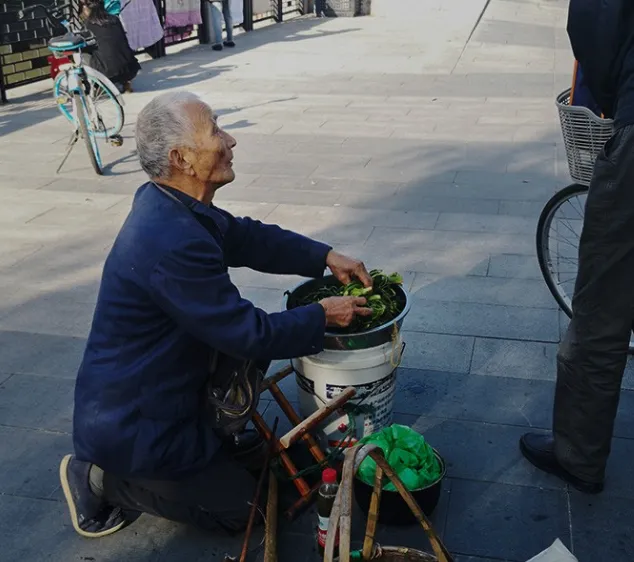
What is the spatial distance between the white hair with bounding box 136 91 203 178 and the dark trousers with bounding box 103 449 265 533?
1.06 meters

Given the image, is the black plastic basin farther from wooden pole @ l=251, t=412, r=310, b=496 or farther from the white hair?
the white hair

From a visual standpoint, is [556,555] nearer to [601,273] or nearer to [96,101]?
[601,273]

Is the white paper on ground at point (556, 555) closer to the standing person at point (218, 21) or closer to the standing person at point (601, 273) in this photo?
the standing person at point (601, 273)

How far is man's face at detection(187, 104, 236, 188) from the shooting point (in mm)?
2404

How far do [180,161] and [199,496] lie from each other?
113 centimetres

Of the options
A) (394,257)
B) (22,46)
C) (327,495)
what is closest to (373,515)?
(327,495)

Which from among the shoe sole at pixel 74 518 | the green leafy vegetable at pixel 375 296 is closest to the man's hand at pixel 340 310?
the green leafy vegetable at pixel 375 296

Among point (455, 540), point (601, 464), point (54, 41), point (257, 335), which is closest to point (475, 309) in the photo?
point (601, 464)

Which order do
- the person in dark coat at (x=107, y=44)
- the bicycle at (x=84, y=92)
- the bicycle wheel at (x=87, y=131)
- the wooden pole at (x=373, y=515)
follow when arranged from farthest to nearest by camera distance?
the person in dark coat at (x=107, y=44)
the bicycle at (x=84, y=92)
the bicycle wheel at (x=87, y=131)
the wooden pole at (x=373, y=515)

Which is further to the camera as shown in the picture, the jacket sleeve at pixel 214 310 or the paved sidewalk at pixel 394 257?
the paved sidewalk at pixel 394 257

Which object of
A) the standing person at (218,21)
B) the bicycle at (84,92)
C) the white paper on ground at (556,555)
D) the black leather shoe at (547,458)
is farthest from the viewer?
the standing person at (218,21)

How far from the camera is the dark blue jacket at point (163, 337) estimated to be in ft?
7.68

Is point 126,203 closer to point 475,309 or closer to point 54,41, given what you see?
point 54,41

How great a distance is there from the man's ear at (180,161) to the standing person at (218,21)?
13.8 meters
